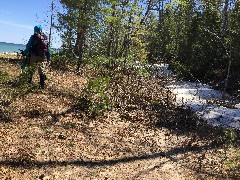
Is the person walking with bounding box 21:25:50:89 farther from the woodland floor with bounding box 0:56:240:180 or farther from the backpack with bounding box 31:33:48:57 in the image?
the woodland floor with bounding box 0:56:240:180

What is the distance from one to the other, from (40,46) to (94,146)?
14.7ft

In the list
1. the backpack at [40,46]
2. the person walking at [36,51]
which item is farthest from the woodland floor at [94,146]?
the backpack at [40,46]

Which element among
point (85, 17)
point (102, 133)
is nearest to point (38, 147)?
point (102, 133)

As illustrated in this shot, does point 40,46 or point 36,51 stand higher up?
point 40,46

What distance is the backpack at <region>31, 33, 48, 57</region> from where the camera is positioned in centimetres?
1075

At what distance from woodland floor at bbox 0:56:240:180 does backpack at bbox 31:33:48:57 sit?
1.19 meters

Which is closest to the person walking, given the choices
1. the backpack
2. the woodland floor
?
the backpack

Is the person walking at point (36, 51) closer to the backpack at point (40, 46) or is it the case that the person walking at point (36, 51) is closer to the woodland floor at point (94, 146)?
the backpack at point (40, 46)

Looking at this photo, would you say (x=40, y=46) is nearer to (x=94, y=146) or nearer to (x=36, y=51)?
(x=36, y=51)

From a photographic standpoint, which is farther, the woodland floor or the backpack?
the backpack

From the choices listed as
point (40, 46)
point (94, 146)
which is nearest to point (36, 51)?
point (40, 46)

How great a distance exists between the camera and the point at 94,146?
7.66 meters

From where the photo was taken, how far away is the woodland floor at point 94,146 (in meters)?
6.55

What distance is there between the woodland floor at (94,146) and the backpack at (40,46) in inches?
46.8
